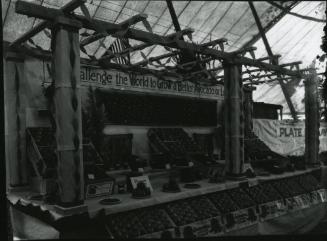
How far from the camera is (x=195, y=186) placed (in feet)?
19.1

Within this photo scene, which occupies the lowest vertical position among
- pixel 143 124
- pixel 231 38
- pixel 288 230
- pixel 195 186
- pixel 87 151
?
pixel 288 230

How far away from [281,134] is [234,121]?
7.53m

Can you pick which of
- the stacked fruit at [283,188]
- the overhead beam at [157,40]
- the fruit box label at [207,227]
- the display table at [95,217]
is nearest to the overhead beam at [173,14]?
the overhead beam at [157,40]

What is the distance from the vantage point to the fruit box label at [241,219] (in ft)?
18.6

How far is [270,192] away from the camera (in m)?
7.00

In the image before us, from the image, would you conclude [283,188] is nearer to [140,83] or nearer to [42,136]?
[140,83]

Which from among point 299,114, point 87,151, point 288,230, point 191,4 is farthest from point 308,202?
point 299,114

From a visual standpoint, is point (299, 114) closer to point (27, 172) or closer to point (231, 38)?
point (231, 38)

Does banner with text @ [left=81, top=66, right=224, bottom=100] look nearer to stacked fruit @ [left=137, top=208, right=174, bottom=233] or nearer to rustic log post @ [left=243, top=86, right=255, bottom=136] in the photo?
rustic log post @ [left=243, top=86, right=255, bottom=136]

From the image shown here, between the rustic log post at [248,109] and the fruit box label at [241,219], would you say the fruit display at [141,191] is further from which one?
the rustic log post at [248,109]

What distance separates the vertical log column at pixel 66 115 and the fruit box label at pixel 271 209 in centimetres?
408

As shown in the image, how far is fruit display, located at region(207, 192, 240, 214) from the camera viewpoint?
5.75 m

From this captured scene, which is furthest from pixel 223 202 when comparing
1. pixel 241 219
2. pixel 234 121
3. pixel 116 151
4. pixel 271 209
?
pixel 116 151

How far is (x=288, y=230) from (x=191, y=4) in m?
7.93
